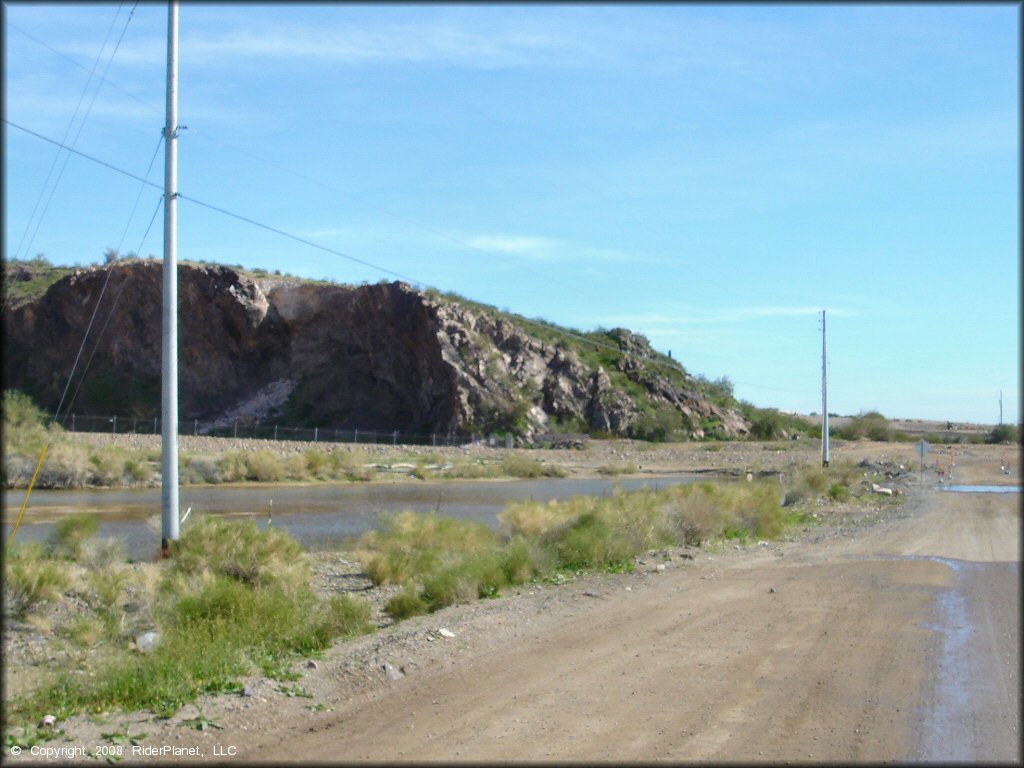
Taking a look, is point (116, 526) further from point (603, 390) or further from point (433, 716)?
point (603, 390)

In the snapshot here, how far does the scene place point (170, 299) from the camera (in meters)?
19.2

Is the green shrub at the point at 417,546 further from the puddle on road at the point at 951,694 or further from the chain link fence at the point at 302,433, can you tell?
the chain link fence at the point at 302,433

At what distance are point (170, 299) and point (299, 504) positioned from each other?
857 inches

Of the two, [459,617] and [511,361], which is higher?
[511,361]

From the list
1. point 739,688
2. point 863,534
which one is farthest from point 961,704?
point 863,534

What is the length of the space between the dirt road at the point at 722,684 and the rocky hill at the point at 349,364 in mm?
63682

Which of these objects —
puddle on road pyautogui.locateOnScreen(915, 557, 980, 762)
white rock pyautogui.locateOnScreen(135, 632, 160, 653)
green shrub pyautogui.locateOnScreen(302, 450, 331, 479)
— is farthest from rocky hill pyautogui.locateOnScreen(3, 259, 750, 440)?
puddle on road pyautogui.locateOnScreen(915, 557, 980, 762)

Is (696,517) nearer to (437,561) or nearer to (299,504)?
(437,561)

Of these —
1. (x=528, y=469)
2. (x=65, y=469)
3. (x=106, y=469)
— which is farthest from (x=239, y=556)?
(x=528, y=469)

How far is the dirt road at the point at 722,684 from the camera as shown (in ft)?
26.4

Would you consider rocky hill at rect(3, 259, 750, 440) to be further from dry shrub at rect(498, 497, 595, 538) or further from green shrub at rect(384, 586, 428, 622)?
green shrub at rect(384, 586, 428, 622)

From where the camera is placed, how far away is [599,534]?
19641mm

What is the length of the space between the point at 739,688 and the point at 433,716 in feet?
9.87

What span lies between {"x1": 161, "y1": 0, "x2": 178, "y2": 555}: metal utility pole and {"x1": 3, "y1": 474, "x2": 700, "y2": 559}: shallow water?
233cm
